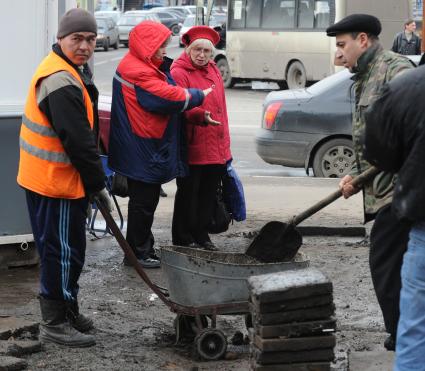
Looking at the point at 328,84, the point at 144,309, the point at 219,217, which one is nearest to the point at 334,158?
the point at 328,84

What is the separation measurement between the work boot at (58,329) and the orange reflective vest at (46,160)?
2.14ft

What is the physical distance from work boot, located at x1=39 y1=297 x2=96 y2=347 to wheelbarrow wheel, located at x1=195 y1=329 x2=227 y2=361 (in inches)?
25.3

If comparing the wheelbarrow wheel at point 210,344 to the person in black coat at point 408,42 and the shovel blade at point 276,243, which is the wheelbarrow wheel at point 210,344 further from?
the person in black coat at point 408,42

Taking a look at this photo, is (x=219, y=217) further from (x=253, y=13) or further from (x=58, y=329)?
(x=253, y=13)

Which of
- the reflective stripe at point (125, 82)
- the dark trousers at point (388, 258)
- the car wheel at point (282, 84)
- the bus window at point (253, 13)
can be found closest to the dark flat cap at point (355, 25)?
the dark trousers at point (388, 258)

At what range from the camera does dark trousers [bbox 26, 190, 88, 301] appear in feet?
20.5

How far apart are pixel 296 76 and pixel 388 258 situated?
77.6 feet

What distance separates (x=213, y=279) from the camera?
244 inches

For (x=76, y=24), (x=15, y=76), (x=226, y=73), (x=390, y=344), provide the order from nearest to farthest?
1. (x=390, y=344)
2. (x=76, y=24)
3. (x=15, y=76)
4. (x=226, y=73)

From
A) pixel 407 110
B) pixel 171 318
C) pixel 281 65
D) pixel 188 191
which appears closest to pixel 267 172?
pixel 188 191

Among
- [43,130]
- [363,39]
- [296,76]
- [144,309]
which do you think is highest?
[363,39]

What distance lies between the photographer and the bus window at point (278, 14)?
1109 inches

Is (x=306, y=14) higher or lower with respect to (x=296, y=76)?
higher

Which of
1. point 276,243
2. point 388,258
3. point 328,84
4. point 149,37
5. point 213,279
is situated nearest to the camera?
point 388,258
